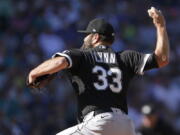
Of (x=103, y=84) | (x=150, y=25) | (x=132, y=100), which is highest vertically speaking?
(x=103, y=84)

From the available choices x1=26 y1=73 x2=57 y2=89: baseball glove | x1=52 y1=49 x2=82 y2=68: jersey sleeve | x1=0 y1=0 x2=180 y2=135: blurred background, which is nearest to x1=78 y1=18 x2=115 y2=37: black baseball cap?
x1=52 y1=49 x2=82 y2=68: jersey sleeve

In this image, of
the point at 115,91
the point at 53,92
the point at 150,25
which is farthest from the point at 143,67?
the point at 150,25

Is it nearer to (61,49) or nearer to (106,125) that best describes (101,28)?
(106,125)

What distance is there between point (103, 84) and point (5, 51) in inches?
259

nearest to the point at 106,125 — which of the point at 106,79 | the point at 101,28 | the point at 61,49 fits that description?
the point at 106,79

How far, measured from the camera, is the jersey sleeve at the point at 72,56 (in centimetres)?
586

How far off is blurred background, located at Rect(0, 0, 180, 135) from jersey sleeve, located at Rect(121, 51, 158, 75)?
205 inches

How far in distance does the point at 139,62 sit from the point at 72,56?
70 centimetres

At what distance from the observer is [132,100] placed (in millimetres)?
A: 12305

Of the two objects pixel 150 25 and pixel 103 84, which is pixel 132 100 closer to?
pixel 150 25

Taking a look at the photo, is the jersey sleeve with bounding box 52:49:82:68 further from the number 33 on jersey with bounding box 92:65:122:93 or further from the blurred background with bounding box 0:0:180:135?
the blurred background with bounding box 0:0:180:135

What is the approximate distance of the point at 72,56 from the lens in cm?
590

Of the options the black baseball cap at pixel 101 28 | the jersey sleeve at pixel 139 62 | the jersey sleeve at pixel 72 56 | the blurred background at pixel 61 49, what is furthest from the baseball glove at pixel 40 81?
the blurred background at pixel 61 49

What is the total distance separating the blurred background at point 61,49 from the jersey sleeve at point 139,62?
205 inches
